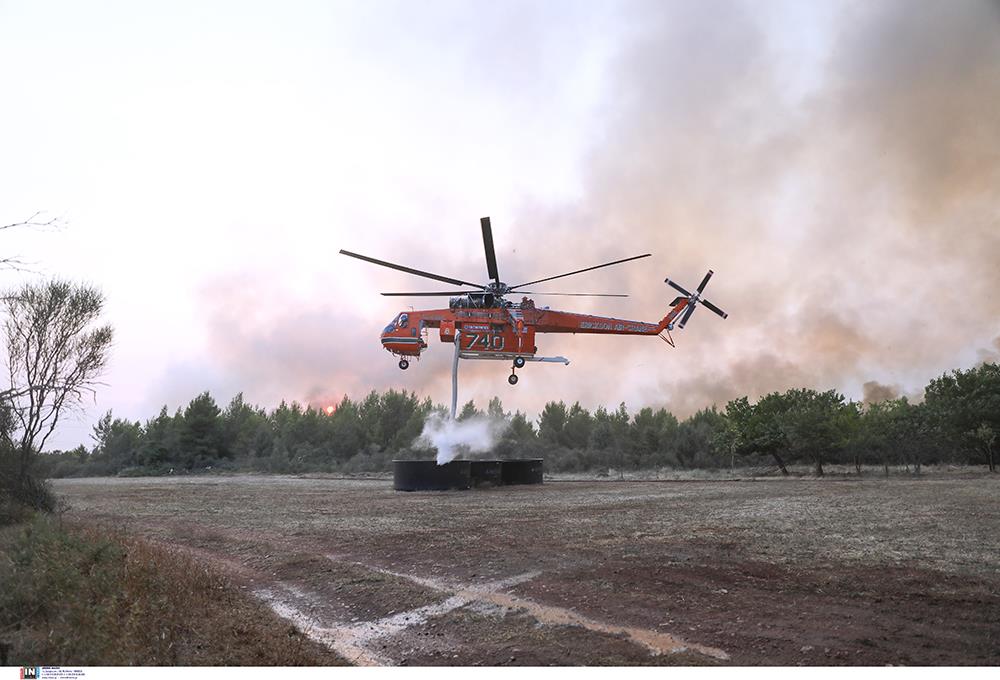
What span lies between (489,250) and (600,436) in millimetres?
51013

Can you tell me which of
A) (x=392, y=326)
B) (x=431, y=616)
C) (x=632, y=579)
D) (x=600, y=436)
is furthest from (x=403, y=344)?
(x=600, y=436)

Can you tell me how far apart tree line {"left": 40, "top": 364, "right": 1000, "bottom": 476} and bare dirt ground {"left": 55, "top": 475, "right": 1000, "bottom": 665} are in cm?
1340

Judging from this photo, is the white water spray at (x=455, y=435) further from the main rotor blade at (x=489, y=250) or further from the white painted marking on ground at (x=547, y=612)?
the white painted marking on ground at (x=547, y=612)

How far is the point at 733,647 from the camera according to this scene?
6898mm

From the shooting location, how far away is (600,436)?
238 feet

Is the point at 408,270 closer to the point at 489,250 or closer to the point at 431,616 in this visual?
the point at 489,250

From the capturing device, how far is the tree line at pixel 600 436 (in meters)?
41.1

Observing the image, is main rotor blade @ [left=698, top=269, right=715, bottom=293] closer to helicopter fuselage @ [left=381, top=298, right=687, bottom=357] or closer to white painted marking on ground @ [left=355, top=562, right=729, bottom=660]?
helicopter fuselage @ [left=381, top=298, right=687, bottom=357]

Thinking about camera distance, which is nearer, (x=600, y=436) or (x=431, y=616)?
(x=431, y=616)

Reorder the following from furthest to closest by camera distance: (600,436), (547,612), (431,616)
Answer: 1. (600,436)
2. (431,616)
3. (547,612)

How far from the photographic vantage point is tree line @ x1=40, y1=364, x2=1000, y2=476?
41125 mm

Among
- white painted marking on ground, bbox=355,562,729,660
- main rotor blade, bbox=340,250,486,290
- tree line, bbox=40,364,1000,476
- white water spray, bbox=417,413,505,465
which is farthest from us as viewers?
tree line, bbox=40,364,1000,476

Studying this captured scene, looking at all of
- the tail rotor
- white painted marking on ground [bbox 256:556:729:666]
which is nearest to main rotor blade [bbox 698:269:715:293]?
the tail rotor

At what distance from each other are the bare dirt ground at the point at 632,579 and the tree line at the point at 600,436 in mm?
13401
